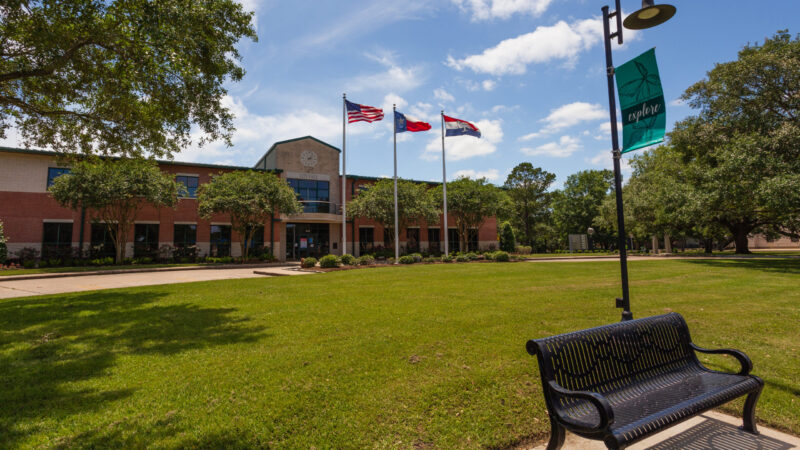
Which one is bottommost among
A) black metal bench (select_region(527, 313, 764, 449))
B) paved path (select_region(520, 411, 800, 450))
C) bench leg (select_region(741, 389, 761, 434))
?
paved path (select_region(520, 411, 800, 450))

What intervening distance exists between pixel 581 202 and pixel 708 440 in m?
60.0

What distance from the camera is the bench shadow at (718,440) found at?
2893 millimetres

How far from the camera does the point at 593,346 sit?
3189 mm

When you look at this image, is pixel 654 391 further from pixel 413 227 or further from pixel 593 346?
pixel 413 227

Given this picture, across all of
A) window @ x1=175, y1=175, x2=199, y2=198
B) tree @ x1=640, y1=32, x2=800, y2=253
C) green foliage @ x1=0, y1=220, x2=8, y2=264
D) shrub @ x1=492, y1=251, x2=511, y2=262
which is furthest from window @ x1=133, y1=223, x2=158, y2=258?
tree @ x1=640, y1=32, x2=800, y2=253

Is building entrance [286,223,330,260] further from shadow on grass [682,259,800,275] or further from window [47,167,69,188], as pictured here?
shadow on grass [682,259,800,275]

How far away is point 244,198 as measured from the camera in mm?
25406

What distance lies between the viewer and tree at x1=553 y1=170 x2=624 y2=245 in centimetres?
5612

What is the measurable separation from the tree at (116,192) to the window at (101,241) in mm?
1063

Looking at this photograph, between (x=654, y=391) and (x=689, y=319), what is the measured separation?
4.90 metres

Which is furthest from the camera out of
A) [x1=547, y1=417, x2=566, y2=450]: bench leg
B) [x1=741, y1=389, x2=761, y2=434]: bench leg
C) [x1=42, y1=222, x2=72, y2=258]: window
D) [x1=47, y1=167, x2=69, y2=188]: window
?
[x1=47, y1=167, x2=69, y2=188]: window

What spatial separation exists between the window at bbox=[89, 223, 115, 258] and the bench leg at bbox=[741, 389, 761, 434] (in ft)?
108

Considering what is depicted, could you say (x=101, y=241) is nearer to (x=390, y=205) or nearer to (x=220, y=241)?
(x=220, y=241)

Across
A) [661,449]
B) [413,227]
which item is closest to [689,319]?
[661,449]
